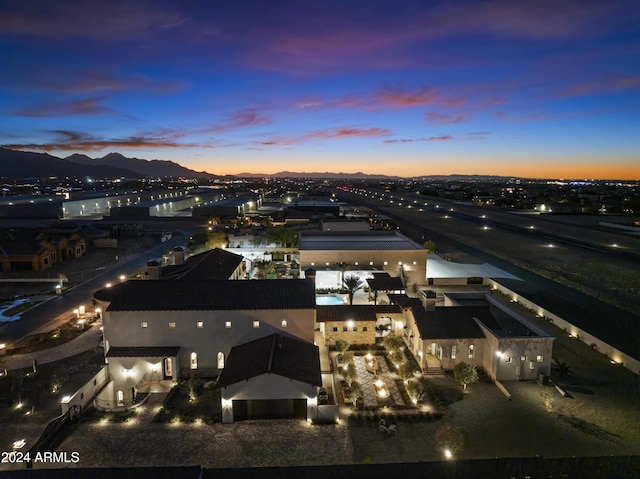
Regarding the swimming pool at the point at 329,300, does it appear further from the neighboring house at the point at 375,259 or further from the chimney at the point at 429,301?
the chimney at the point at 429,301

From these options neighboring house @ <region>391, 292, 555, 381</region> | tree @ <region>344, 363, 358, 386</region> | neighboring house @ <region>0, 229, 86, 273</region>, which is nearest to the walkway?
tree @ <region>344, 363, 358, 386</region>

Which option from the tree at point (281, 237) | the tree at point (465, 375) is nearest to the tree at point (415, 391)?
the tree at point (465, 375)

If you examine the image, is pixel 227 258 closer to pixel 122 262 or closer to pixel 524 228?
pixel 122 262

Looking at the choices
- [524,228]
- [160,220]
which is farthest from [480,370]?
[160,220]

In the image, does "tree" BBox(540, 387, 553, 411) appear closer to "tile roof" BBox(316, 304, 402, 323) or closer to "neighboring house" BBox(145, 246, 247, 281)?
"tile roof" BBox(316, 304, 402, 323)

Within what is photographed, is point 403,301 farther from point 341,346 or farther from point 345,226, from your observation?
point 345,226

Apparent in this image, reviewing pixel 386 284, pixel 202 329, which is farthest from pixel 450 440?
pixel 386 284
